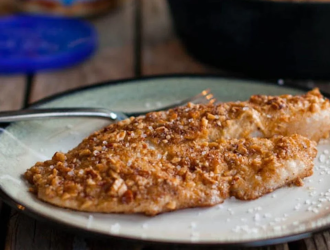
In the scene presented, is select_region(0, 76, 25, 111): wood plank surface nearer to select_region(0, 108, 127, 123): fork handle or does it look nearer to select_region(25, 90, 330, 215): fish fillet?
select_region(0, 108, 127, 123): fork handle

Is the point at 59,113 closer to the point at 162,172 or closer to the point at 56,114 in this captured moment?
the point at 56,114

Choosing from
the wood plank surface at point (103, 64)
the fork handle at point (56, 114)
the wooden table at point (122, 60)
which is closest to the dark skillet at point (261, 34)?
the wooden table at point (122, 60)

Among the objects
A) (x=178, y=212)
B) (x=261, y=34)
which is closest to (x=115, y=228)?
(x=178, y=212)

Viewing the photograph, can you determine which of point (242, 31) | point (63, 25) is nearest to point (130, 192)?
point (242, 31)

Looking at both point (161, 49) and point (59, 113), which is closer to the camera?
point (59, 113)

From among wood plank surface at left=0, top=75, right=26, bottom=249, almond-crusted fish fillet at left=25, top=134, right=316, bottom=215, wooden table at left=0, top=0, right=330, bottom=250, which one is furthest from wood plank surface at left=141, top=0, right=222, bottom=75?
almond-crusted fish fillet at left=25, top=134, right=316, bottom=215

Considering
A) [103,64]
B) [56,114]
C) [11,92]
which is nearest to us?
[56,114]

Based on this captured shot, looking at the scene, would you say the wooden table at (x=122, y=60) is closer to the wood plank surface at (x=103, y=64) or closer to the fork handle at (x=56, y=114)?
the wood plank surface at (x=103, y=64)
